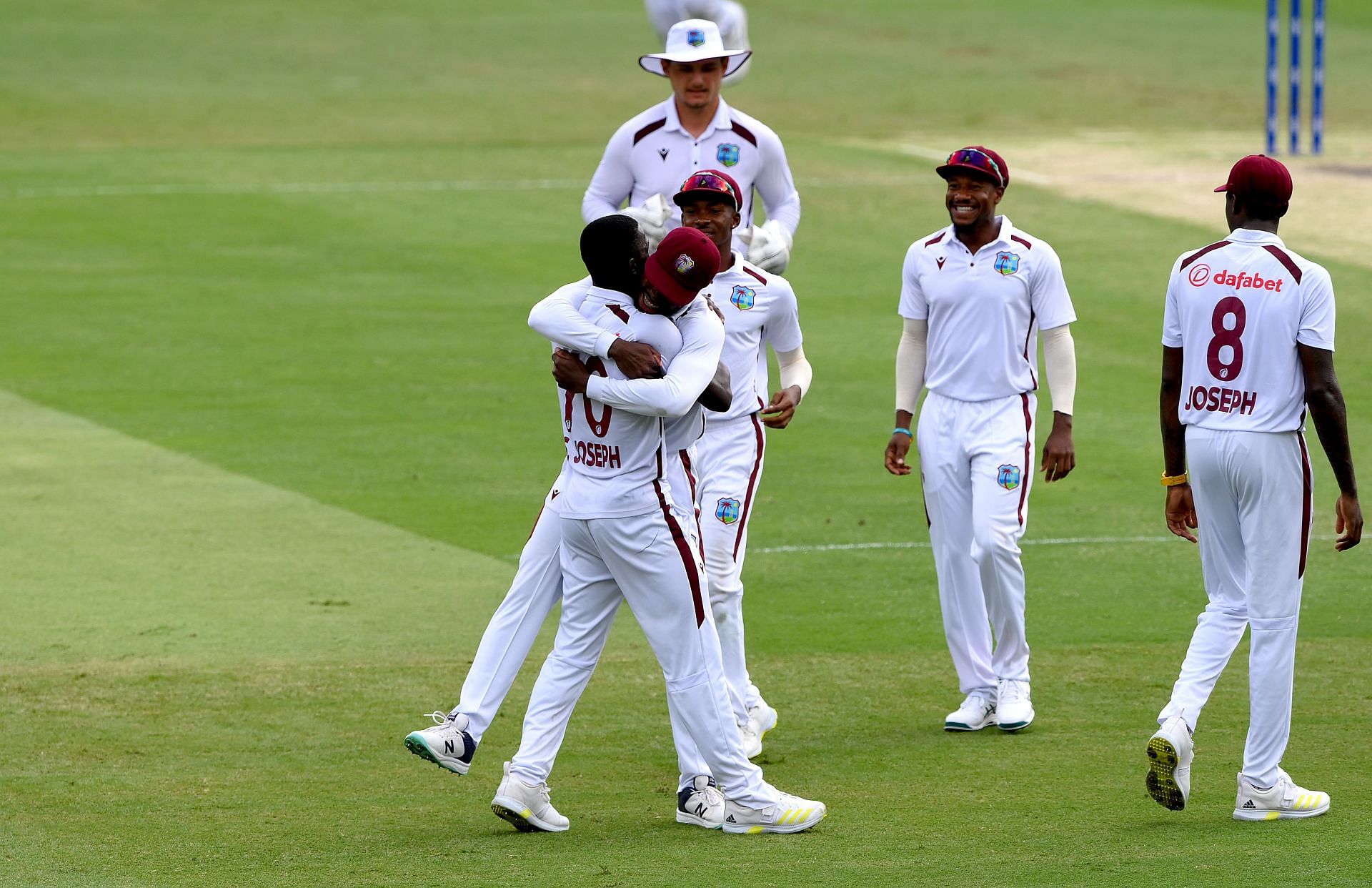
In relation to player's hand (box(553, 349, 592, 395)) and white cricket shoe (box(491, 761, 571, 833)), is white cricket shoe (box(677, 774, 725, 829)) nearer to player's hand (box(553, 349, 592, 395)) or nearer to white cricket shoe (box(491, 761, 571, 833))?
white cricket shoe (box(491, 761, 571, 833))

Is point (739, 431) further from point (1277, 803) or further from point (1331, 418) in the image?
point (1277, 803)

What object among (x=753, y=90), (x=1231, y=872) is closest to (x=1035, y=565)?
(x=1231, y=872)

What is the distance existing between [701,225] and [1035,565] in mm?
4408

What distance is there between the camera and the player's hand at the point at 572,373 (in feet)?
22.8

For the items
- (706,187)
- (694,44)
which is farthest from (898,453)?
(694,44)

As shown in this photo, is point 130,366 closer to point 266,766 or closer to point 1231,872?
point 266,766

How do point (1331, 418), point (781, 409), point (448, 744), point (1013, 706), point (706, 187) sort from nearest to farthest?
point (1331, 418), point (448, 744), point (706, 187), point (781, 409), point (1013, 706)

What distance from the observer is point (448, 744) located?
23.6ft

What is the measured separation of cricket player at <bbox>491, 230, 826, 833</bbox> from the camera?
704cm

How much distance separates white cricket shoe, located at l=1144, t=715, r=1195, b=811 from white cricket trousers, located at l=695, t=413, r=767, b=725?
185 cm

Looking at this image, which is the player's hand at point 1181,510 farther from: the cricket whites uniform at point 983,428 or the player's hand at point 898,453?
the player's hand at point 898,453

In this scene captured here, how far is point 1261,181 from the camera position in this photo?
7.04m

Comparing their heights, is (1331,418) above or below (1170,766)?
above

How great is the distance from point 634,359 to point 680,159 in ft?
9.31
